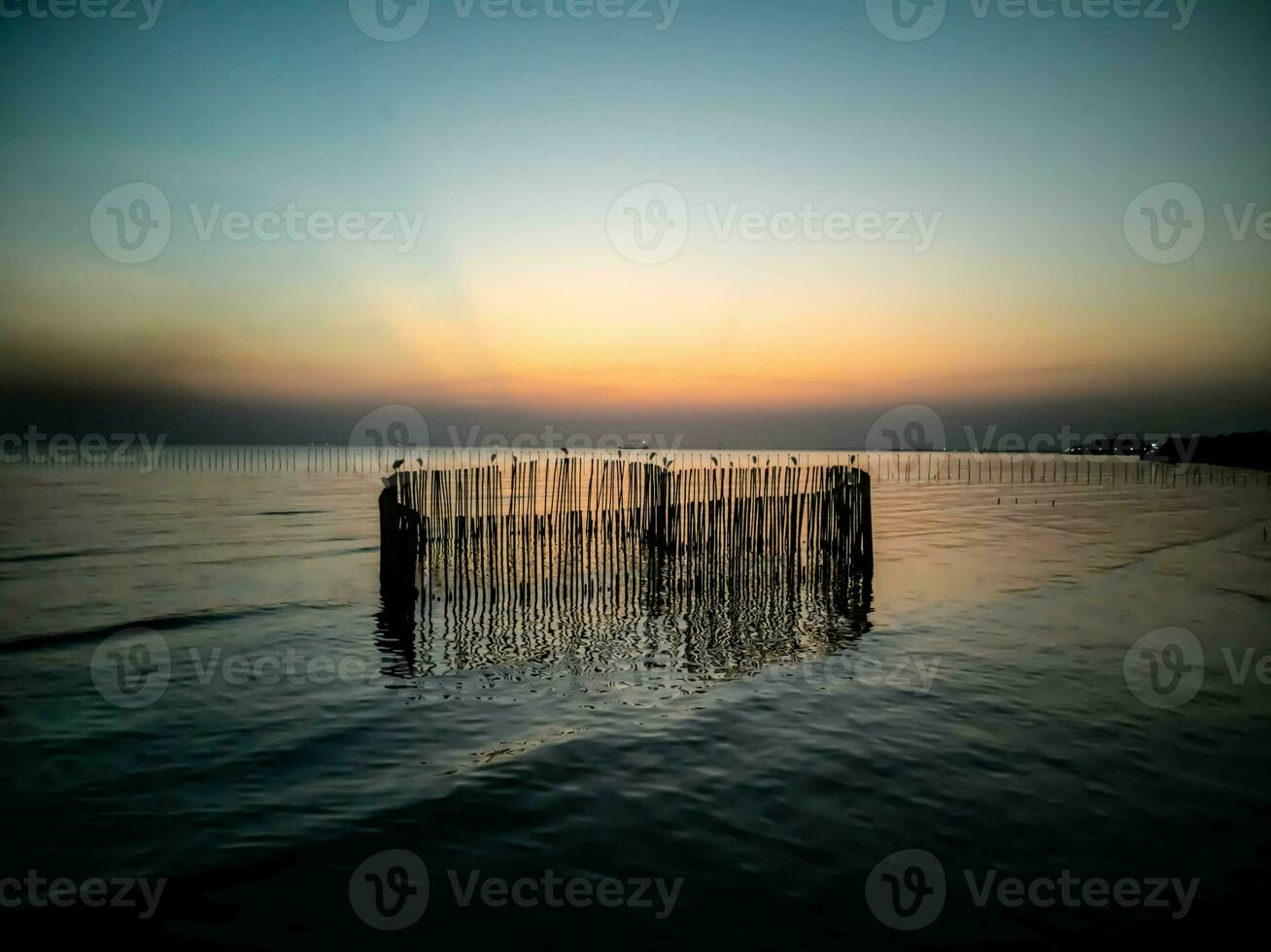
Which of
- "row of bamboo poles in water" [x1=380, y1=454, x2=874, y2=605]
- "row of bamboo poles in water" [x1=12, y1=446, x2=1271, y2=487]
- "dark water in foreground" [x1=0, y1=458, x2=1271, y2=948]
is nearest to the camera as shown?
"dark water in foreground" [x1=0, y1=458, x2=1271, y2=948]

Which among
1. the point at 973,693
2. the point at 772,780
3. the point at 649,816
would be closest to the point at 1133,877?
the point at 772,780

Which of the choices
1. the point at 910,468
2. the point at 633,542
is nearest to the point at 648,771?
the point at 633,542

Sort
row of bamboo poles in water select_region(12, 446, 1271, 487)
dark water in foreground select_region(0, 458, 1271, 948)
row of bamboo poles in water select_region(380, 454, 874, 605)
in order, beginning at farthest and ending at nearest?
row of bamboo poles in water select_region(12, 446, 1271, 487) → row of bamboo poles in water select_region(380, 454, 874, 605) → dark water in foreground select_region(0, 458, 1271, 948)

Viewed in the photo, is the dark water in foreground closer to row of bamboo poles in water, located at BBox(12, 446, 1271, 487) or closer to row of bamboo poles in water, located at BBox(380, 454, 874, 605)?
row of bamboo poles in water, located at BBox(380, 454, 874, 605)

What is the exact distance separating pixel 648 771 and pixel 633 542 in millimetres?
6544

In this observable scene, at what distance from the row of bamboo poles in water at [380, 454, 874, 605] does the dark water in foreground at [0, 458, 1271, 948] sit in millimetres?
896

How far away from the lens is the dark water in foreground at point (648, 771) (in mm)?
3867

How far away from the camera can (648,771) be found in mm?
5348

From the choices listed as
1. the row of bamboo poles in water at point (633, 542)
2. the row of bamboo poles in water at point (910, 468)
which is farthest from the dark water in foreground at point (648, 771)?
the row of bamboo poles in water at point (910, 468)

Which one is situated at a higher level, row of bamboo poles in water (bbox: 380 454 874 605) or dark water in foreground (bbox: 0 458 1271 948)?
row of bamboo poles in water (bbox: 380 454 874 605)

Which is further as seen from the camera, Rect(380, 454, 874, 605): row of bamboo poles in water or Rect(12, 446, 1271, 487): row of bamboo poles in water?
Rect(12, 446, 1271, 487): row of bamboo poles in water

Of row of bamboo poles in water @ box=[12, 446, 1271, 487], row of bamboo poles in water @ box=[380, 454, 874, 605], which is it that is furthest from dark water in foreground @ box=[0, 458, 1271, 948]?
row of bamboo poles in water @ box=[12, 446, 1271, 487]

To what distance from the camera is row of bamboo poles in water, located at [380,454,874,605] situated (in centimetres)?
1034

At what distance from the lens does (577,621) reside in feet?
32.1
